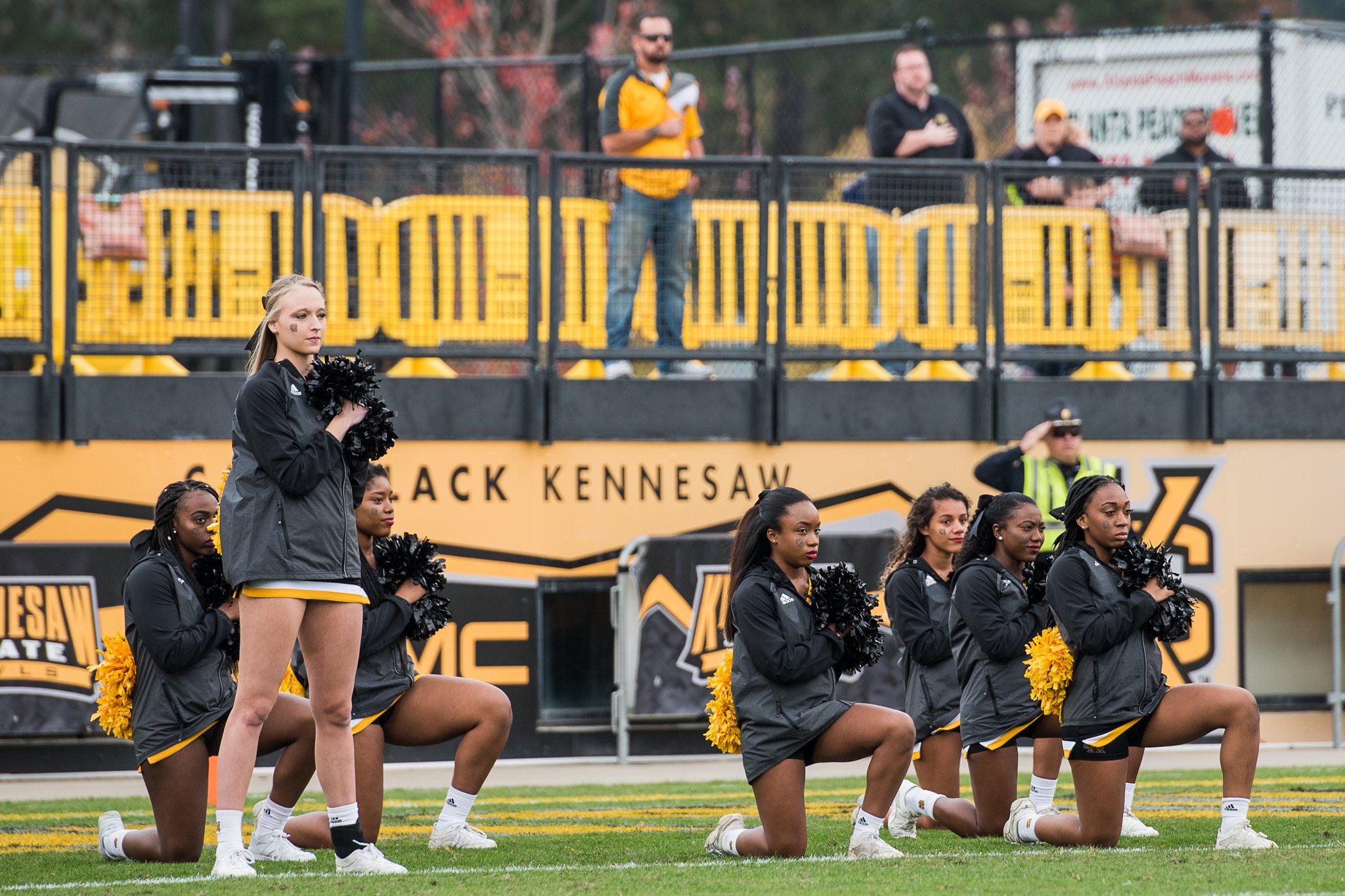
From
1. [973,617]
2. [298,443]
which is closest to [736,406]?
[973,617]

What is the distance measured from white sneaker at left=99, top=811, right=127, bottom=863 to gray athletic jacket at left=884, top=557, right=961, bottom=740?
10.5 ft

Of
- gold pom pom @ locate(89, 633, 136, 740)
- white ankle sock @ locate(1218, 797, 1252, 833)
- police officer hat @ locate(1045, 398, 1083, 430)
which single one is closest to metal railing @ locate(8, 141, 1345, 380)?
police officer hat @ locate(1045, 398, 1083, 430)

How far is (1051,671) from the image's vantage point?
273 inches

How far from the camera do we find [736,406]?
37.3 feet

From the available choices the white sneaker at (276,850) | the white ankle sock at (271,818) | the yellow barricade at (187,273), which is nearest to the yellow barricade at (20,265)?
the yellow barricade at (187,273)

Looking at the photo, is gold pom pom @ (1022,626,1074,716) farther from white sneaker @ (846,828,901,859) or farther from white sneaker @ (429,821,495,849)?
white sneaker @ (429,821,495,849)

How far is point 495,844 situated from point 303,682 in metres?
1.08

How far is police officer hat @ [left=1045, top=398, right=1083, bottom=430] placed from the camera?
10.3 meters

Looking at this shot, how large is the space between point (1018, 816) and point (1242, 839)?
876mm

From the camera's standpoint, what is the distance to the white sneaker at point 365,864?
616cm

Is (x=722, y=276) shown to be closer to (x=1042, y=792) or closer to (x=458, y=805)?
(x=1042, y=792)

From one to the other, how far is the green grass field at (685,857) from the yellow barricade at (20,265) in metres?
2.85

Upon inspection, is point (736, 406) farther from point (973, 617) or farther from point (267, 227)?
point (973, 617)

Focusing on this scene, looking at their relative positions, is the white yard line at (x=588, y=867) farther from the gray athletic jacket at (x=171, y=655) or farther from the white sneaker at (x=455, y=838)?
the gray athletic jacket at (x=171, y=655)
